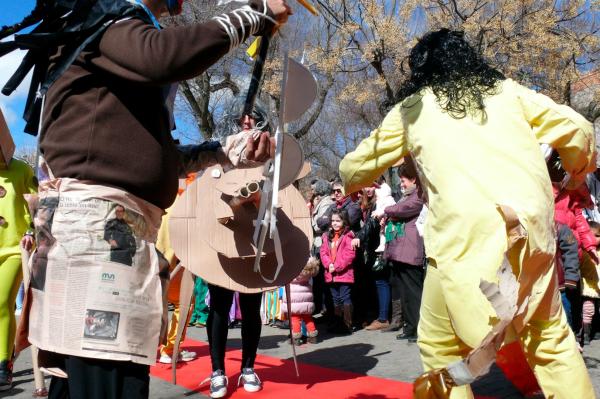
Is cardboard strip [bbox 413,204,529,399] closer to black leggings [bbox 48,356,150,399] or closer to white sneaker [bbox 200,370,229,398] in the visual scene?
black leggings [bbox 48,356,150,399]

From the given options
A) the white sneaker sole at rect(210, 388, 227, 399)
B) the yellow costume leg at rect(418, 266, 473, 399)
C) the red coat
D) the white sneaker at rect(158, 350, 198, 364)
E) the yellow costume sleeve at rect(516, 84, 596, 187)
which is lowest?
the white sneaker at rect(158, 350, 198, 364)

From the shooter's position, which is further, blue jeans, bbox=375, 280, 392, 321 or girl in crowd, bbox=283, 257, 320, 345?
blue jeans, bbox=375, 280, 392, 321

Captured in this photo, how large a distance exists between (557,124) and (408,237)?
12.1 feet

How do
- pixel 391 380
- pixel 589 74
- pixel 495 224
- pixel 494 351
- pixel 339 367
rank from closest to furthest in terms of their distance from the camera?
1. pixel 494 351
2. pixel 495 224
3. pixel 391 380
4. pixel 339 367
5. pixel 589 74

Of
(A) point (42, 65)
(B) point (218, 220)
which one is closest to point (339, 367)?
(B) point (218, 220)

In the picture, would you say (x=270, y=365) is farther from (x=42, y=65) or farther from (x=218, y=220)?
(x=42, y=65)

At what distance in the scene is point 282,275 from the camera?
3.81 meters

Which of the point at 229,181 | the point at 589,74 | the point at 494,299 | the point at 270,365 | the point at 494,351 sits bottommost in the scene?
the point at 270,365

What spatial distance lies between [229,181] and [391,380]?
1788 mm

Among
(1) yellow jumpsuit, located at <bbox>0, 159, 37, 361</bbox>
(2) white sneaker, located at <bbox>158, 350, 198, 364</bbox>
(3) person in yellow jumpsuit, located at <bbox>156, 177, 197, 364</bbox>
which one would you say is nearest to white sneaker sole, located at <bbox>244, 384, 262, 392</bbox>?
(3) person in yellow jumpsuit, located at <bbox>156, 177, 197, 364</bbox>

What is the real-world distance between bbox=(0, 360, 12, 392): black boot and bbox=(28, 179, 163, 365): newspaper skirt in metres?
3.25

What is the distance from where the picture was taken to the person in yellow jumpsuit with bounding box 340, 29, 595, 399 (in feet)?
7.50

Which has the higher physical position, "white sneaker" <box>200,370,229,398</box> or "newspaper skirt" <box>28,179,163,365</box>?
"newspaper skirt" <box>28,179,163,365</box>

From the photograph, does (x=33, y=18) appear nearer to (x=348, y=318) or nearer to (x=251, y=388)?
(x=251, y=388)
